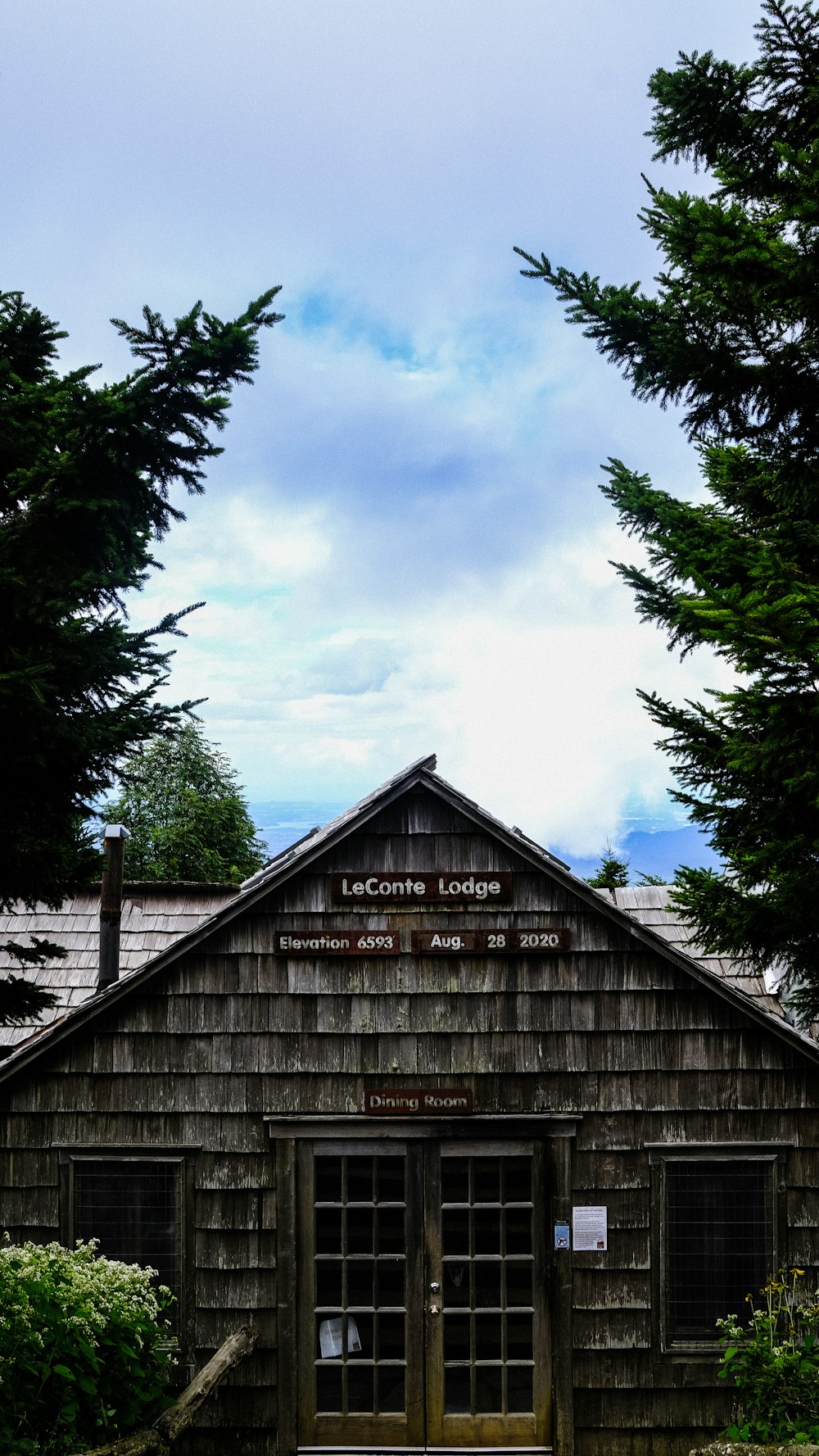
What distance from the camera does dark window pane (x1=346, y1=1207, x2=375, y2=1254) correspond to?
863 centimetres

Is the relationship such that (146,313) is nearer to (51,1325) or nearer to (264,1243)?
(51,1325)

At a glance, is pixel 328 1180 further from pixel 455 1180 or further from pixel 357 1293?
pixel 455 1180

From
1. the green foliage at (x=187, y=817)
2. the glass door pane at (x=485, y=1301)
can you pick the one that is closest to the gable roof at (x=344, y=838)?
the glass door pane at (x=485, y=1301)

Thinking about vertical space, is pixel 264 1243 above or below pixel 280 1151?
below

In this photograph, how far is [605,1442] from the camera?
8.49 metres

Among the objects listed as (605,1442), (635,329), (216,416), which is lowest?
(605,1442)

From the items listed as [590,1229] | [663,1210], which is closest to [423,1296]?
[590,1229]

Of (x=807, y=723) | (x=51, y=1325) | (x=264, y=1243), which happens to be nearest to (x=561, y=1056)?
(x=264, y=1243)

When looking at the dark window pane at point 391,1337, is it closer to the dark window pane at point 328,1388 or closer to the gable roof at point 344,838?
the dark window pane at point 328,1388

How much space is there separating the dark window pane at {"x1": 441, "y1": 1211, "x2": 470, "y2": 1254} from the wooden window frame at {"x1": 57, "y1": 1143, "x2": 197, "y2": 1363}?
74.2 inches

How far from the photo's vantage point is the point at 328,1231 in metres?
8.65

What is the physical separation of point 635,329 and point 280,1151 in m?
6.67

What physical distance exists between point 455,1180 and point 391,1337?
1233mm

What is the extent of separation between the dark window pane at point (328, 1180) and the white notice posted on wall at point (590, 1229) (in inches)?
69.3
